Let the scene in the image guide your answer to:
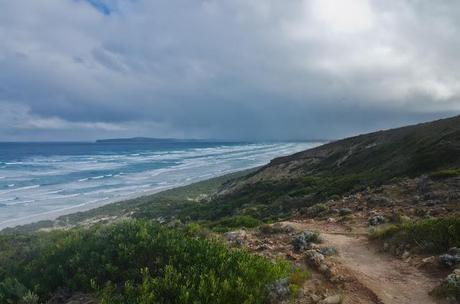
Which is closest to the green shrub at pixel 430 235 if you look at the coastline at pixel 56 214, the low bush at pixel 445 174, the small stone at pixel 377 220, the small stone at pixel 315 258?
the small stone at pixel 315 258

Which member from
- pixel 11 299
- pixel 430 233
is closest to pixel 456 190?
pixel 430 233

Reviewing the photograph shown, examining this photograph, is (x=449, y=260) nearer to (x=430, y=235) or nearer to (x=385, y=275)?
(x=385, y=275)

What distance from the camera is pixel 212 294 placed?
18.0 ft

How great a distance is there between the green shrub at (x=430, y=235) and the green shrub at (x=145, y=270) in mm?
3543

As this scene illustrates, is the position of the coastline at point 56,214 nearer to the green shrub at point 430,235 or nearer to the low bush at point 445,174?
the low bush at point 445,174

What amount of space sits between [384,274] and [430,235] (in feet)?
6.04

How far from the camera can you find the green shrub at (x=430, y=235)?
330 inches

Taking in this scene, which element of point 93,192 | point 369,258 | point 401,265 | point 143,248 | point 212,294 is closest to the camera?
point 212,294

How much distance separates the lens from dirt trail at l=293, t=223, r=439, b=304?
6.59 meters

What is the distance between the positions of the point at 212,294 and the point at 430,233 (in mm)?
5647

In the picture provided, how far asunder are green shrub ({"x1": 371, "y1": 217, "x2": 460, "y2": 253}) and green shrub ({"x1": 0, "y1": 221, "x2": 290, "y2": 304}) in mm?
3543

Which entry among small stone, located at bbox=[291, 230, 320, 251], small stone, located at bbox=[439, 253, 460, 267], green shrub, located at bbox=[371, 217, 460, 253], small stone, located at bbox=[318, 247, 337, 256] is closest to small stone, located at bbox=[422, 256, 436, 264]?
small stone, located at bbox=[439, 253, 460, 267]

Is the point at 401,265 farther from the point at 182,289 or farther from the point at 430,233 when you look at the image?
the point at 182,289

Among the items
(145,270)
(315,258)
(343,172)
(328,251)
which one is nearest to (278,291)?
(145,270)
